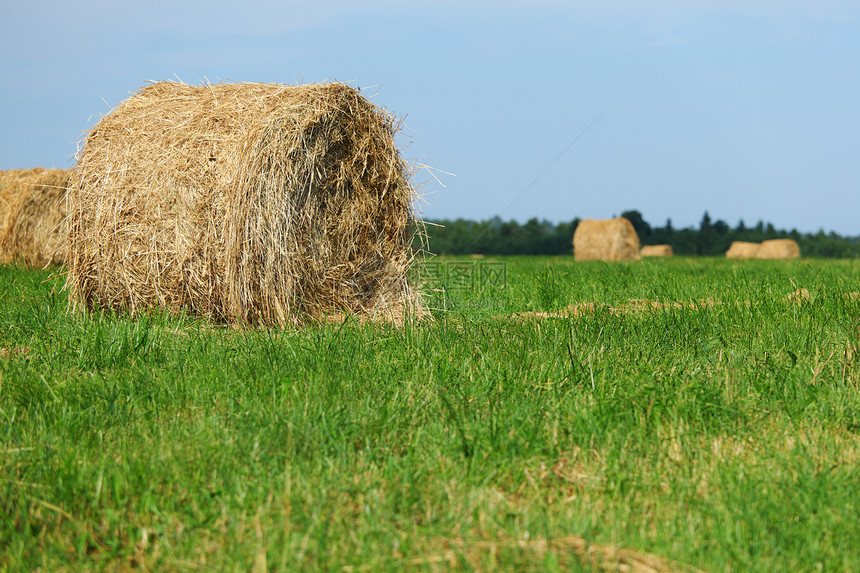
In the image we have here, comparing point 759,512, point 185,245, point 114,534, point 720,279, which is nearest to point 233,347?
point 185,245

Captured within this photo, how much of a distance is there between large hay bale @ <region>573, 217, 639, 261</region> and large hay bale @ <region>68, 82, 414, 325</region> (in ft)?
47.9

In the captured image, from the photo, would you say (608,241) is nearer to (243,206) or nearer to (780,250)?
(780,250)

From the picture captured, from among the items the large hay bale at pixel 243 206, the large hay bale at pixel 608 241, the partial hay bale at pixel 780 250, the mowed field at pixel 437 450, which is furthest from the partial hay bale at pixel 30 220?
the partial hay bale at pixel 780 250

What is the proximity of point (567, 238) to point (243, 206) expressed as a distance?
2971 centimetres

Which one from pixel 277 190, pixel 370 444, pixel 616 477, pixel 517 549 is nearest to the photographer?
pixel 517 549

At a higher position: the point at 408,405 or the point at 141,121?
the point at 141,121

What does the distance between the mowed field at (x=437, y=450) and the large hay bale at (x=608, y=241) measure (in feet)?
52.1

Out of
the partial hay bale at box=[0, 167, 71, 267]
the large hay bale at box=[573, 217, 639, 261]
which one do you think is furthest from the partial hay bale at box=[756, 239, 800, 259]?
the partial hay bale at box=[0, 167, 71, 267]

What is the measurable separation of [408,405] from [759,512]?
1588 mm

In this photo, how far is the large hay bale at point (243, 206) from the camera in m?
5.68

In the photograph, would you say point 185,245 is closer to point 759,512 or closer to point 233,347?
point 233,347

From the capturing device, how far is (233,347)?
459 centimetres

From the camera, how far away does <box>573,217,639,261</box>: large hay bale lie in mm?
20453

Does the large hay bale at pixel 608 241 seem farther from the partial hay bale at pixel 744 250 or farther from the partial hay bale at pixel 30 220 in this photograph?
the partial hay bale at pixel 30 220
